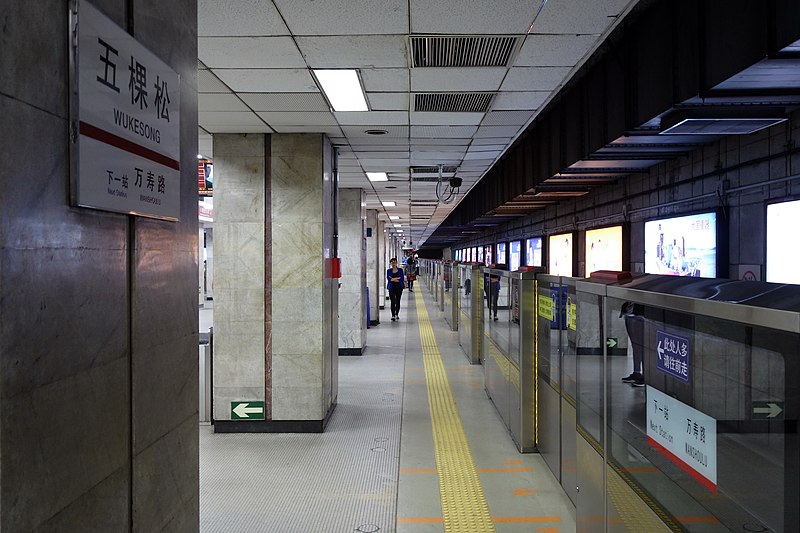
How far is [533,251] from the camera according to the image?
11.7 metres

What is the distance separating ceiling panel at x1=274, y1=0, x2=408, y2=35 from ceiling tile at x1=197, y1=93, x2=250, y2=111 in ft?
4.63

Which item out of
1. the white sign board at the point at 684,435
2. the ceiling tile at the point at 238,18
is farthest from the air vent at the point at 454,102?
the white sign board at the point at 684,435

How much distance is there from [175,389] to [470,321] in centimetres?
737

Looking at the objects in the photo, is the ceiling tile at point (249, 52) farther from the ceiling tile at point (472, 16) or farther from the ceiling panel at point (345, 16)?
the ceiling tile at point (472, 16)

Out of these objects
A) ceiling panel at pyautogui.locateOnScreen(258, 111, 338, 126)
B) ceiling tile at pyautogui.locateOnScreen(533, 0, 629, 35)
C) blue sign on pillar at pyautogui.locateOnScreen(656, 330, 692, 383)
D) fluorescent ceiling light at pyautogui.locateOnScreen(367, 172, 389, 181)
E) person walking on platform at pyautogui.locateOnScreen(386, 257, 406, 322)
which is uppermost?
ceiling tile at pyautogui.locateOnScreen(533, 0, 629, 35)

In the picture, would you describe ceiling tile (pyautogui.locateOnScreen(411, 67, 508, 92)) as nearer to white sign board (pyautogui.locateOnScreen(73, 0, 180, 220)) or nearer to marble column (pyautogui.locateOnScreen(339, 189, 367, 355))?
white sign board (pyautogui.locateOnScreen(73, 0, 180, 220))

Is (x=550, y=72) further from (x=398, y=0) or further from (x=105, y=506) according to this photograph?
(x=105, y=506)

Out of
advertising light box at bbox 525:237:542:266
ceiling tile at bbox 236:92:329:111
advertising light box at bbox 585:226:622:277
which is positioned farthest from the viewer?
advertising light box at bbox 525:237:542:266

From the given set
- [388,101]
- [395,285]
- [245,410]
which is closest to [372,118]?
[388,101]

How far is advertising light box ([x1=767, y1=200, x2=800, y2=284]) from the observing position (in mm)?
3723

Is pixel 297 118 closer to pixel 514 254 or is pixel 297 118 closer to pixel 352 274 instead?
pixel 352 274

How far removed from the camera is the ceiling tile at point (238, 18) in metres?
2.86

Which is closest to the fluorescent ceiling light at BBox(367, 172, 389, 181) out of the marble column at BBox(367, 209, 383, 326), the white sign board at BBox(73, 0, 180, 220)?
the marble column at BBox(367, 209, 383, 326)

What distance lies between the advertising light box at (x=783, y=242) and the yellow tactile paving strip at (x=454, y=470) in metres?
2.44
